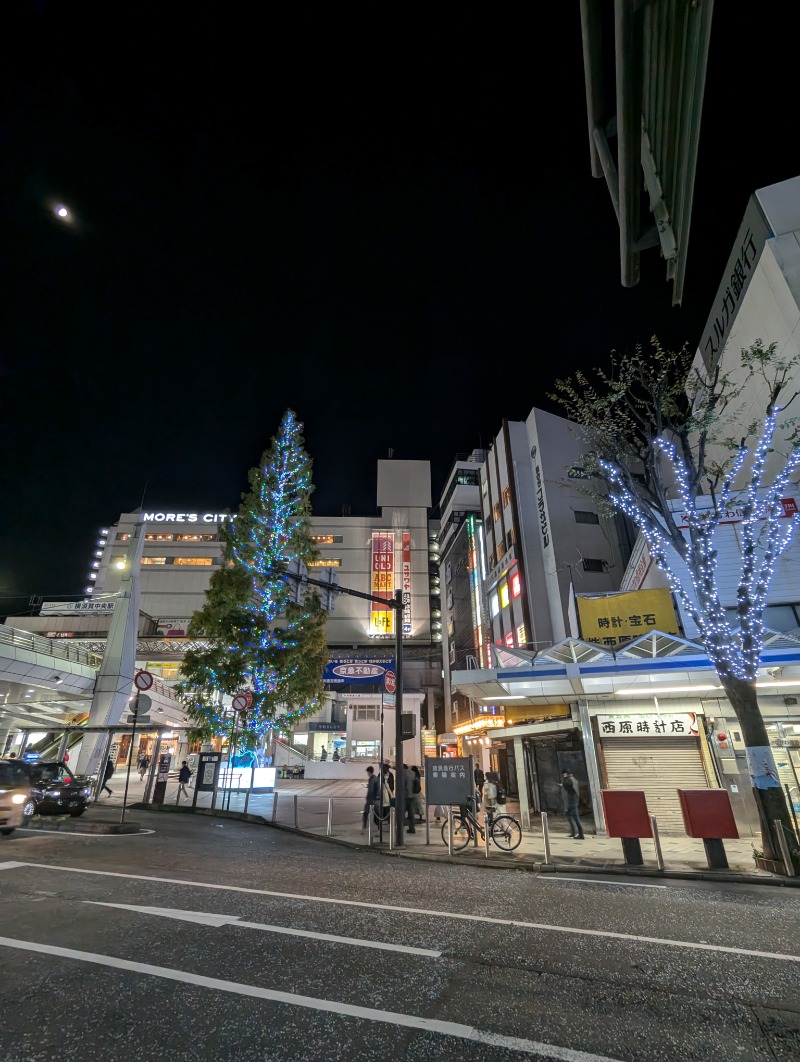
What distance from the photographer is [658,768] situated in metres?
15.7

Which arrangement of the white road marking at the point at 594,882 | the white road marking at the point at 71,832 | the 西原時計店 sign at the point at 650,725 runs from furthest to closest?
the 西原時計店 sign at the point at 650,725 < the white road marking at the point at 71,832 < the white road marking at the point at 594,882

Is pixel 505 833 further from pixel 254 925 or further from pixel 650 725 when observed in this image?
pixel 254 925

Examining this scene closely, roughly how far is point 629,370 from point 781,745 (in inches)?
458

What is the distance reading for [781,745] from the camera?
1409cm

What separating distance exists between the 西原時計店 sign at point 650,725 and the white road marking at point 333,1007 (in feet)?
48.5

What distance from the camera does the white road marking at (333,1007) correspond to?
121 inches

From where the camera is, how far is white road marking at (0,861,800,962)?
4.89m

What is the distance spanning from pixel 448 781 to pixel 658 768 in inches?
314

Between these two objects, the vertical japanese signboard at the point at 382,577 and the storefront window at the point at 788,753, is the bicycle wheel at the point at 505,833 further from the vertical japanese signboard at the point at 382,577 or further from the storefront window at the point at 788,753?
the vertical japanese signboard at the point at 382,577

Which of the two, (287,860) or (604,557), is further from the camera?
(604,557)

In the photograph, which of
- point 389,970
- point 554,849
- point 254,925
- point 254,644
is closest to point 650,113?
point 389,970

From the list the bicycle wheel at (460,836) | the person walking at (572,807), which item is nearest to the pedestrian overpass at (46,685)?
the bicycle wheel at (460,836)

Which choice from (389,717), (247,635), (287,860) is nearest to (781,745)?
(287,860)

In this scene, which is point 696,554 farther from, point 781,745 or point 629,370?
point 781,745
